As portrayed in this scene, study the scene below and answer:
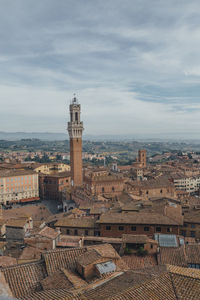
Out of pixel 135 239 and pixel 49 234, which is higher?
pixel 49 234

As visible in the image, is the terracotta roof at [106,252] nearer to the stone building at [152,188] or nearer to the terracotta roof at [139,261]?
the terracotta roof at [139,261]

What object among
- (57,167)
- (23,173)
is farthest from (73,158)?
(57,167)

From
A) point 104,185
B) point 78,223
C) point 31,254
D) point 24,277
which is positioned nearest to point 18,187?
point 104,185

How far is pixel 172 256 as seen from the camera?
16.5 metres

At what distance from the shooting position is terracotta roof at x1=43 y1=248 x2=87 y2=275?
12532mm

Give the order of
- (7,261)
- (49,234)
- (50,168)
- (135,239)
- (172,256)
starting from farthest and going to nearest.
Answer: (50,168) → (49,234) → (135,239) → (172,256) → (7,261)

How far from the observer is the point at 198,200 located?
42594mm

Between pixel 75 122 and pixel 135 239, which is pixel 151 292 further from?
pixel 75 122

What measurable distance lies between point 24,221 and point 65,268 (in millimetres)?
12631

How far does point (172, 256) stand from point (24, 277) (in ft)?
29.6

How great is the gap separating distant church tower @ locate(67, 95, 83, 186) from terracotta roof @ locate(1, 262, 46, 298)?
49.8m

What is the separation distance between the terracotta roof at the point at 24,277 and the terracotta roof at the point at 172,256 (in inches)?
292

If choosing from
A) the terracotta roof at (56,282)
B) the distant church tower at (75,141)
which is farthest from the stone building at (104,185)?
the terracotta roof at (56,282)

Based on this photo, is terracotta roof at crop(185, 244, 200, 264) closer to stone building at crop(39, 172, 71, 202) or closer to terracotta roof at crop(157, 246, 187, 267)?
terracotta roof at crop(157, 246, 187, 267)
